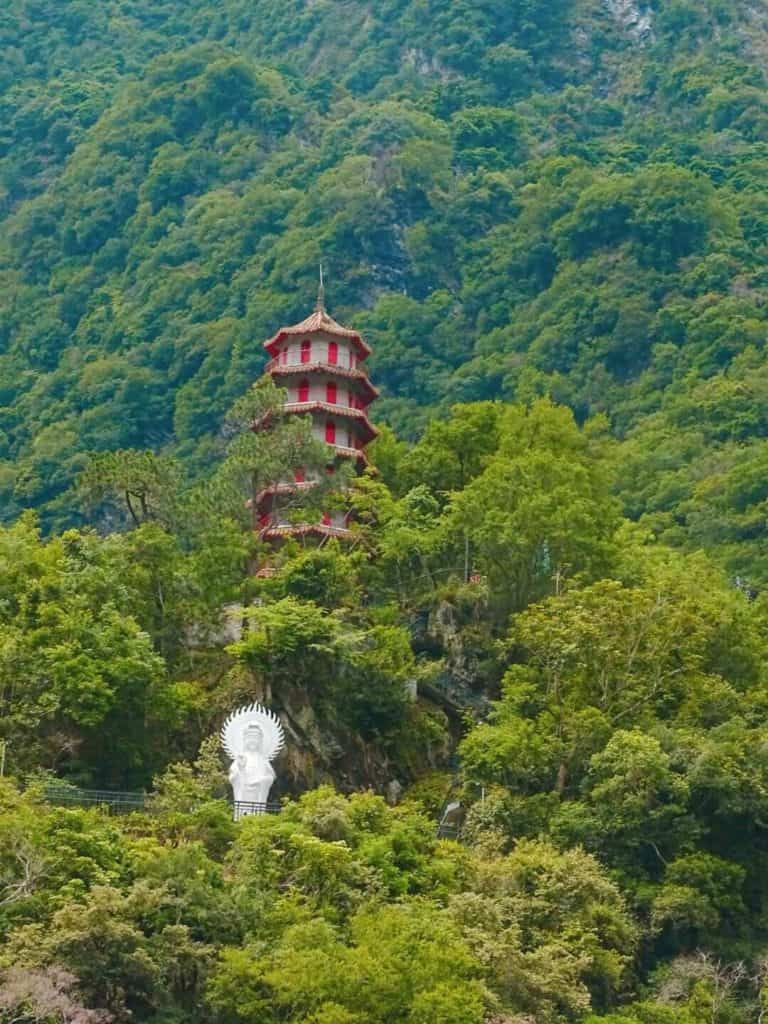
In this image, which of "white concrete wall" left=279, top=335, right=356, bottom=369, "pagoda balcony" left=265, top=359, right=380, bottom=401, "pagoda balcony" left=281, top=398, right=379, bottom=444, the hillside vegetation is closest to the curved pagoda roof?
"white concrete wall" left=279, top=335, right=356, bottom=369

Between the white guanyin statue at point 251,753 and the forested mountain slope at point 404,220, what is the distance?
30665 millimetres

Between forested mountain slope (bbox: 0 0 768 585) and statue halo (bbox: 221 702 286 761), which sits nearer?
statue halo (bbox: 221 702 286 761)

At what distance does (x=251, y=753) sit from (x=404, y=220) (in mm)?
72999

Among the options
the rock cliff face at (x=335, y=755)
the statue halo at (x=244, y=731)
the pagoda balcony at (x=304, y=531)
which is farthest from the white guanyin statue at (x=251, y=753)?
the pagoda balcony at (x=304, y=531)

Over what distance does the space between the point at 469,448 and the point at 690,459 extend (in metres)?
29.4

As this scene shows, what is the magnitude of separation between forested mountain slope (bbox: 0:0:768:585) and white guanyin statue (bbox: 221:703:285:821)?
30.7 meters

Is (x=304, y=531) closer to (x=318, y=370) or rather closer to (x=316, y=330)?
(x=318, y=370)

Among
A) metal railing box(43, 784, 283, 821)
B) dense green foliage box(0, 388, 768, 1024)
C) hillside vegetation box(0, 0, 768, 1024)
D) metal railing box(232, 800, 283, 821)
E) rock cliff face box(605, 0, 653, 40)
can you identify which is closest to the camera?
dense green foliage box(0, 388, 768, 1024)

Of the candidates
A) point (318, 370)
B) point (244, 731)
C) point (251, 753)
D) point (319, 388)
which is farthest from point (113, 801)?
point (319, 388)

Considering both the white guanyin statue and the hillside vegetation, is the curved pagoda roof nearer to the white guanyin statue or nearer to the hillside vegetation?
the hillside vegetation

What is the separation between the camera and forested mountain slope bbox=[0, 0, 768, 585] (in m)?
104

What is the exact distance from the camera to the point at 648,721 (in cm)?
5241

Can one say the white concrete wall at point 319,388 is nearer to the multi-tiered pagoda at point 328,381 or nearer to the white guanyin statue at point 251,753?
the multi-tiered pagoda at point 328,381

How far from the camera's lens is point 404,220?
397 ft
